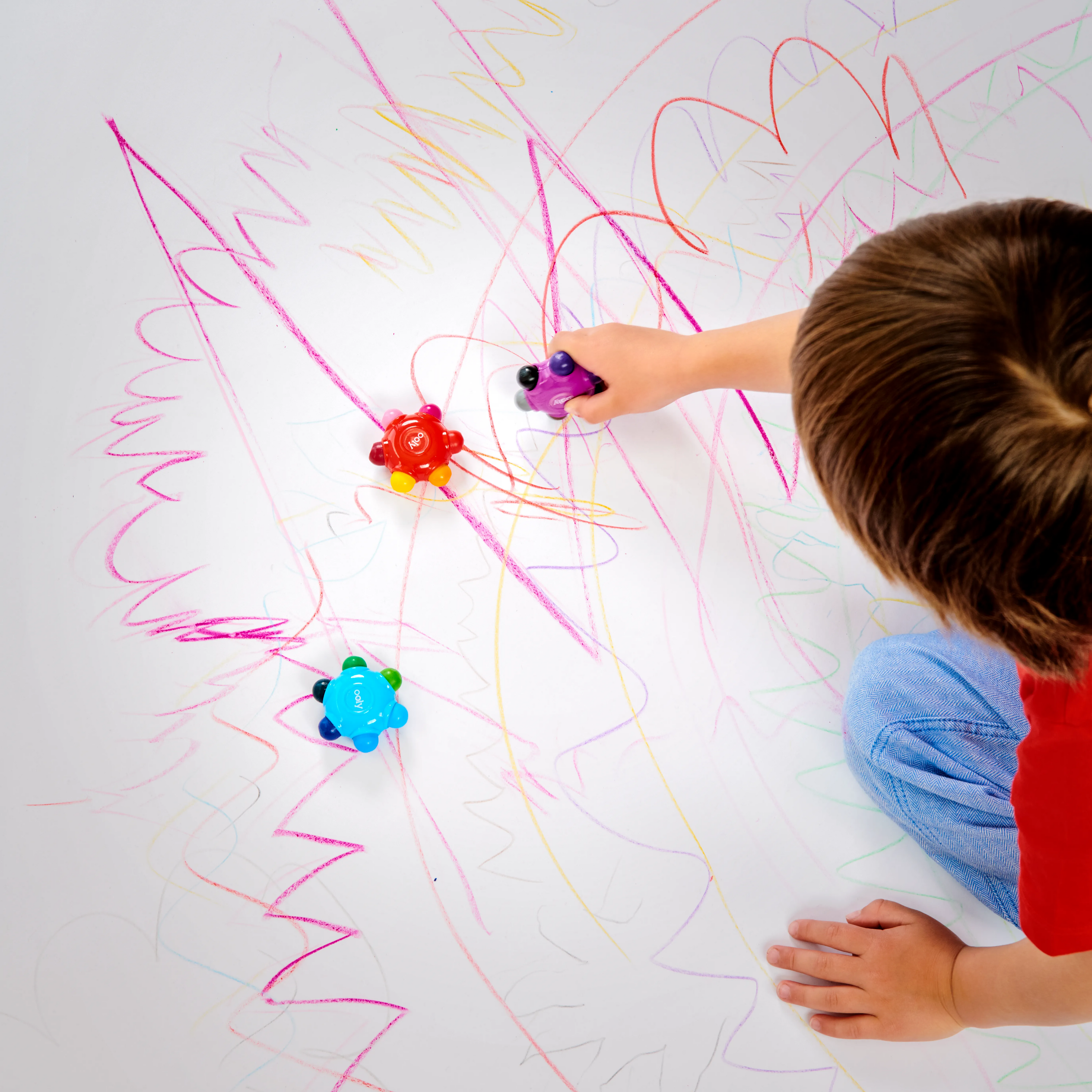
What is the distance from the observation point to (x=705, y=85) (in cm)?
63

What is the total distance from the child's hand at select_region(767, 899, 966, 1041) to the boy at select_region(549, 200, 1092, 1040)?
0.01 metres

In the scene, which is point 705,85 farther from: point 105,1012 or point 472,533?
point 105,1012

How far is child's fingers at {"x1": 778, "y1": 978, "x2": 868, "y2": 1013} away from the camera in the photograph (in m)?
0.59

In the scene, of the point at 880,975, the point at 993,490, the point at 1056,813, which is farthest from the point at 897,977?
the point at 993,490

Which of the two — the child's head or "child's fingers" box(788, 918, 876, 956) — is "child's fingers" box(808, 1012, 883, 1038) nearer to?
"child's fingers" box(788, 918, 876, 956)

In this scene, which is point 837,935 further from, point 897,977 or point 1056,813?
point 1056,813

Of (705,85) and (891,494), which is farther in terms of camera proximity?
(705,85)

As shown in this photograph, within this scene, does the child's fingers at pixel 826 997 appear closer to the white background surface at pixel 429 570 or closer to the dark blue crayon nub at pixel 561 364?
the white background surface at pixel 429 570

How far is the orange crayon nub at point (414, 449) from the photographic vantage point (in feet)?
1.86

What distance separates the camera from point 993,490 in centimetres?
32

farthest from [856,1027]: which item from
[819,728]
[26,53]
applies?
[26,53]

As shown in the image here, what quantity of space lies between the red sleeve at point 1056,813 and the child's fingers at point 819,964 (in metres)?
0.15

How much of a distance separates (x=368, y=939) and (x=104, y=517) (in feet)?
1.21

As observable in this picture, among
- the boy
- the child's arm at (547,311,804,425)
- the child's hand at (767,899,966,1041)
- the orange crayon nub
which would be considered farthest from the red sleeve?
the orange crayon nub
